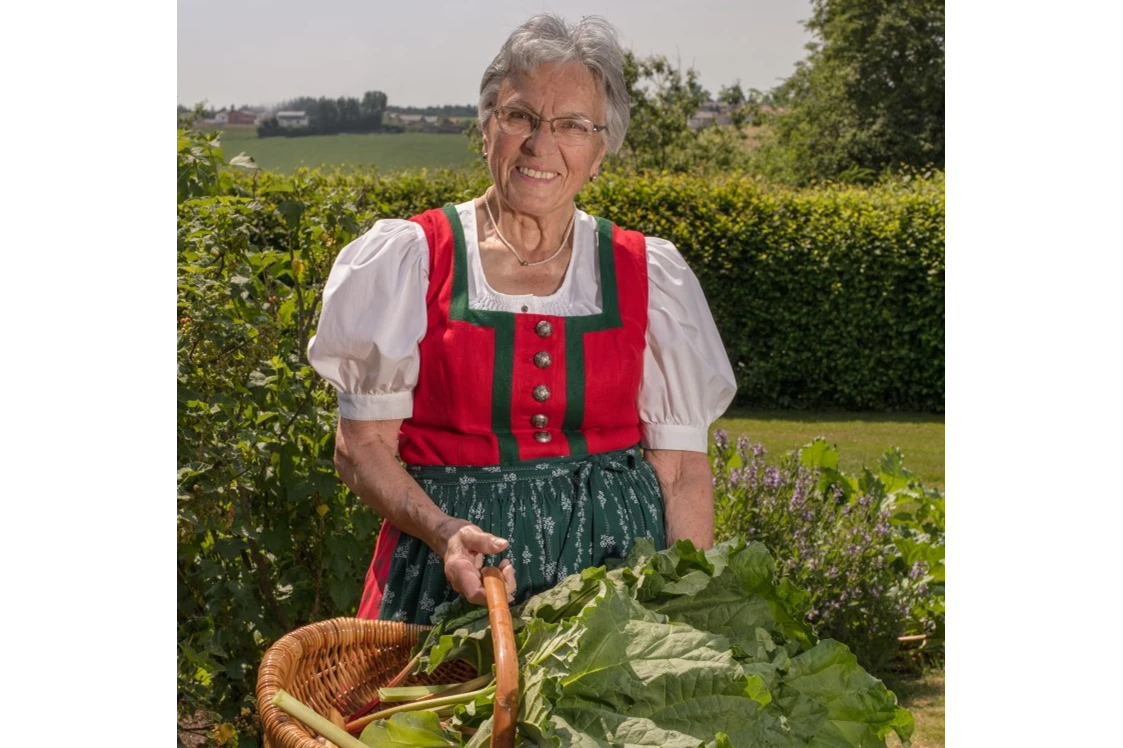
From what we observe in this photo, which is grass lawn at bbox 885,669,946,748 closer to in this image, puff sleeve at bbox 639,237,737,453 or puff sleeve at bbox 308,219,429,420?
puff sleeve at bbox 639,237,737,453

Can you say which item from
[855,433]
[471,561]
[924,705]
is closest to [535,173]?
[471,561]

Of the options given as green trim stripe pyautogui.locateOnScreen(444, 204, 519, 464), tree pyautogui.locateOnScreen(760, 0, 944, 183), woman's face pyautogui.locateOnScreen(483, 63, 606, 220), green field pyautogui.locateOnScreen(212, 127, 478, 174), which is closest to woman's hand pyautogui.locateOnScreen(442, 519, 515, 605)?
green trim stripe pyautogui.locateOnScreen(444, 204, 519, 464)

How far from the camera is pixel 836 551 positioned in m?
4.21

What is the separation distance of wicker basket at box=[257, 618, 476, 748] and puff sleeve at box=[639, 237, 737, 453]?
630 mm

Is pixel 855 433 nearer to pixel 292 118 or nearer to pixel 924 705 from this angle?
pixel 924 705

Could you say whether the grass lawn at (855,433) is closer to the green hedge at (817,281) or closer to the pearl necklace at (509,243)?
the green hedge at (817,281)

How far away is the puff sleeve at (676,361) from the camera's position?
2.19 m

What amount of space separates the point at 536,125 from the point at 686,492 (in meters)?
0.75

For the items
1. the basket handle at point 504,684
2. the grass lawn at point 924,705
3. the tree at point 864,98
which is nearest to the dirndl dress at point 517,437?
the basket handle at point 504,684

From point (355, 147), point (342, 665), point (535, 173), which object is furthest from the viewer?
point (355, 147)
